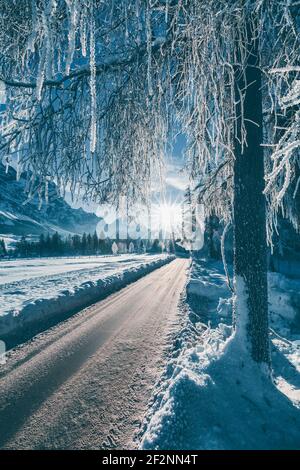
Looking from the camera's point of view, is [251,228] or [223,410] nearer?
[223,410]

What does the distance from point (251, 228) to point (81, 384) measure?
342 cm

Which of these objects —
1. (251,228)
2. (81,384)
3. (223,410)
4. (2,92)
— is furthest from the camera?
(81,384)

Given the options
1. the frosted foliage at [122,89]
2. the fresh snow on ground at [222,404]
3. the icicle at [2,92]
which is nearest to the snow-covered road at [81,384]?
the fresh snow on ground at [222,404]

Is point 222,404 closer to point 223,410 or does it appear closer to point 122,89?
point 223,410

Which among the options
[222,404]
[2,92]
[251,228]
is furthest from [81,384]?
[2,92]

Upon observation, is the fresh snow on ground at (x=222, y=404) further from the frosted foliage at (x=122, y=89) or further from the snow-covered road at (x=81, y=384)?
the frosted foliage at (x=122, y=89)

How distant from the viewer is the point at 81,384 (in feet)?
14.2

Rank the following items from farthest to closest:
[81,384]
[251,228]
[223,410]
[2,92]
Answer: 1. [81,384]
2. [251,228]
3. [223,410]
4. [2,92]

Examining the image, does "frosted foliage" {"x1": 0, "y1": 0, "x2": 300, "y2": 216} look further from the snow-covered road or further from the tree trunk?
the snow-covered road

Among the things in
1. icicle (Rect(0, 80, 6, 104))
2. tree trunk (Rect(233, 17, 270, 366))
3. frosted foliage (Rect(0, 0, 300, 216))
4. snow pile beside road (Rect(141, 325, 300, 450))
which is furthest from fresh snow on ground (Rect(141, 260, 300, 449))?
icicle (Rect(0, 80, 6, 104))

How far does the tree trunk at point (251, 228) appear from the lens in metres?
3.97

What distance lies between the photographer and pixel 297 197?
549cm

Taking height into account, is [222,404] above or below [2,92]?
below
